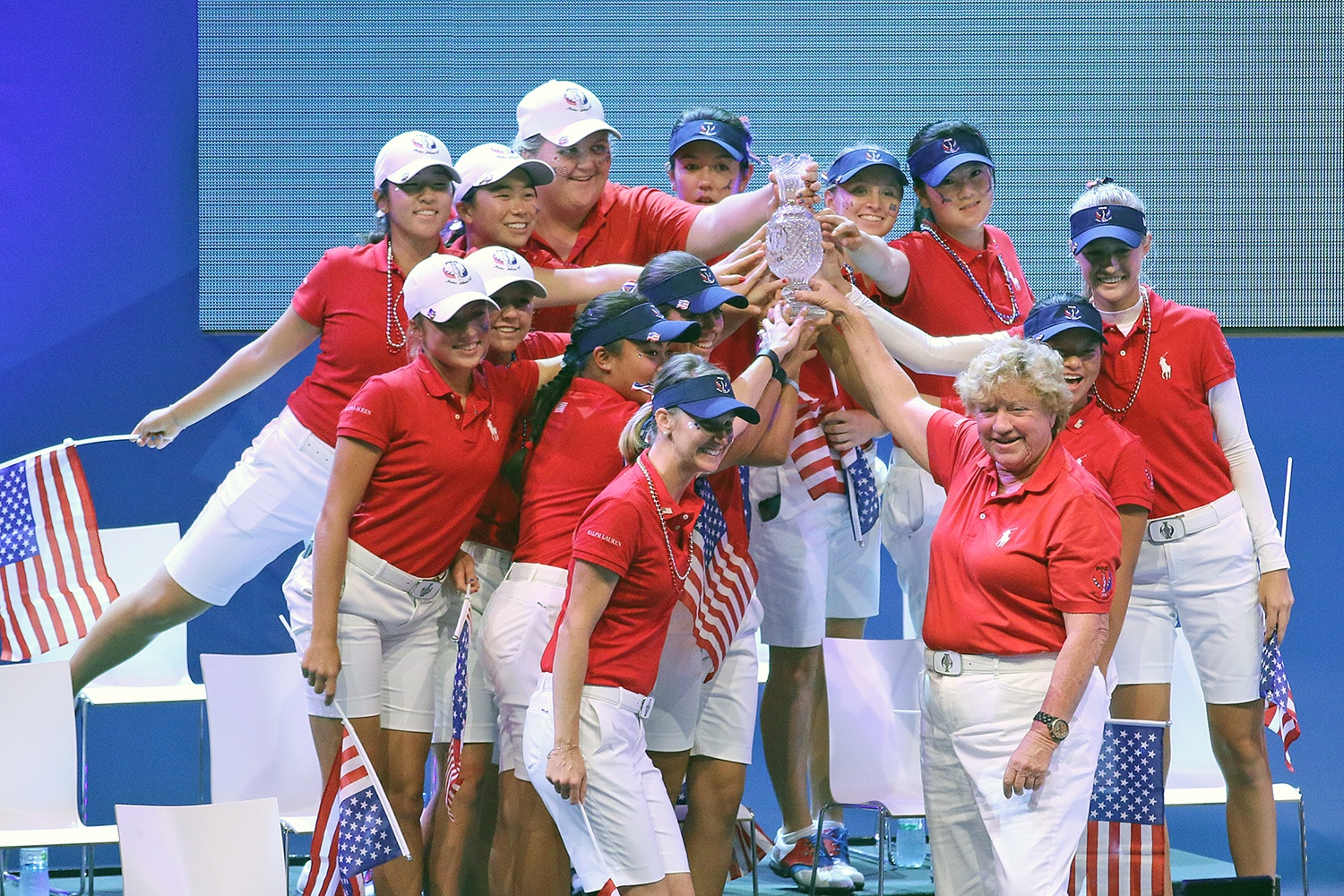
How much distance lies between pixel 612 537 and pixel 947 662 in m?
0.85

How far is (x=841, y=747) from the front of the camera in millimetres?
4570

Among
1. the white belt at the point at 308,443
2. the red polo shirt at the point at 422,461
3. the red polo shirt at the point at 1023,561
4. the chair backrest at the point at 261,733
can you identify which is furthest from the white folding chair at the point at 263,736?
the red polo shirt at the point at 1023,561

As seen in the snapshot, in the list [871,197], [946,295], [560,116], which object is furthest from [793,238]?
[560,116]

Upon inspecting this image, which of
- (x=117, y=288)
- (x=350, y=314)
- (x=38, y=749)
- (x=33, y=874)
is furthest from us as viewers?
(x=117, y=288)

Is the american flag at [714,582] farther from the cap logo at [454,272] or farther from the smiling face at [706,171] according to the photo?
the smiling face at [706,171]

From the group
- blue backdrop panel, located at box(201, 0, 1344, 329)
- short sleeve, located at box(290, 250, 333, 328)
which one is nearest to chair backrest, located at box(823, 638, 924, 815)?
short sleeve, located at box(290, 250, 333, 328)

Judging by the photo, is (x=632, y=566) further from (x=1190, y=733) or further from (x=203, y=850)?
(x=1190, y=733)

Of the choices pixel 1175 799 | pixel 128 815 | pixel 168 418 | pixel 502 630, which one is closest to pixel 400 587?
pixel 502 630

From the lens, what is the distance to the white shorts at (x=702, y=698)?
12.5ft

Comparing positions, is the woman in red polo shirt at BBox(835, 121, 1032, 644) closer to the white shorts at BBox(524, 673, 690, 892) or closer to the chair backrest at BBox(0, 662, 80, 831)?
the white shorts at BBox(524, 673, 690, 892)

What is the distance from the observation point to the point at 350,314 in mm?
4270

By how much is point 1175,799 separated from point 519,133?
117 inches

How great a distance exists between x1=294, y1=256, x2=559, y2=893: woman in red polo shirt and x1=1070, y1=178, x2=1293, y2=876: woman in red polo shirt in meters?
1.80

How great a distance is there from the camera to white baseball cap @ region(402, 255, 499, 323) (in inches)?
146
